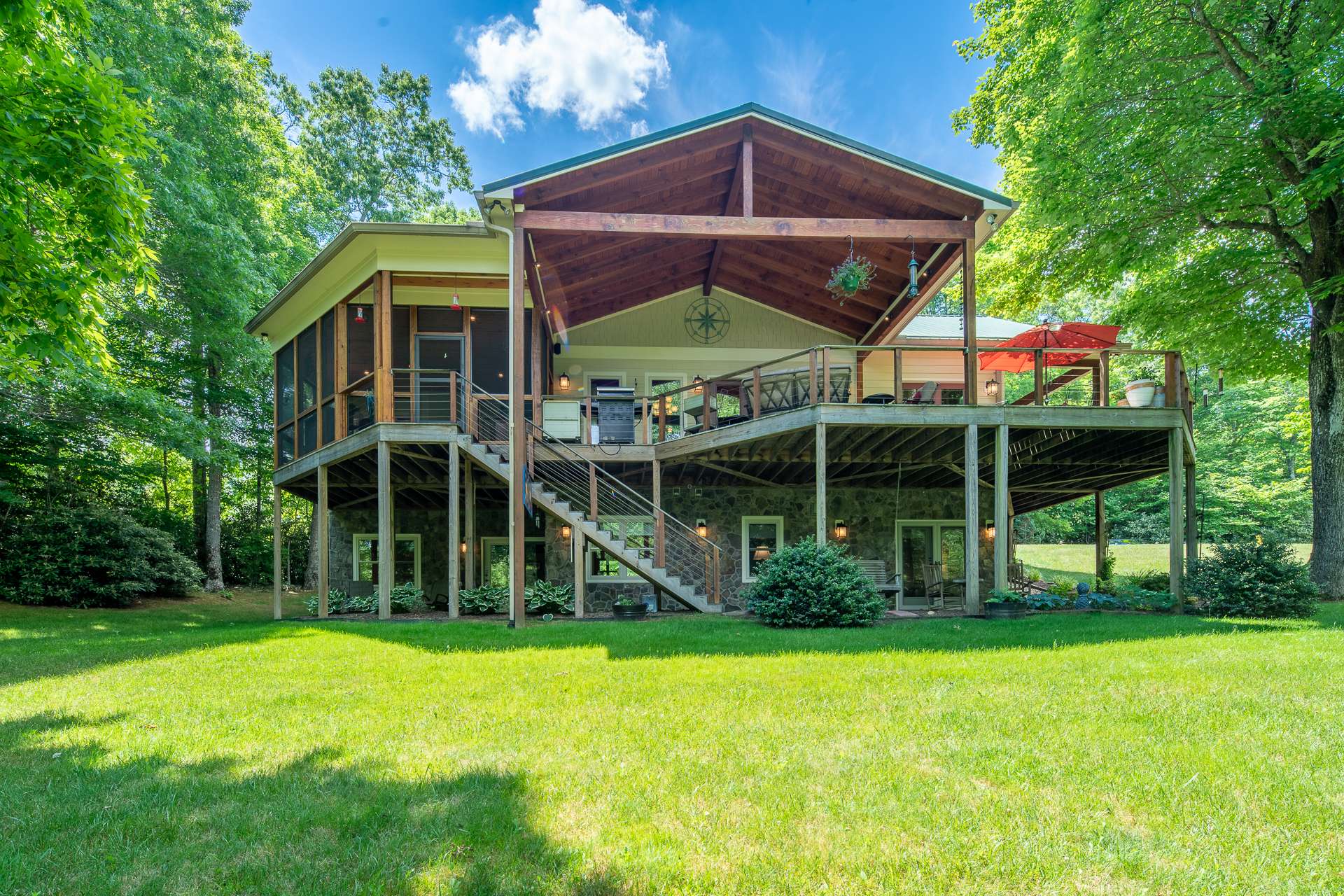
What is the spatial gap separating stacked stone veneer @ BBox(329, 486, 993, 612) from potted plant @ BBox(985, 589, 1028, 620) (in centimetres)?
444

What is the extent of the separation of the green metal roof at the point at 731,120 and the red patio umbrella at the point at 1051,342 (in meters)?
2.50

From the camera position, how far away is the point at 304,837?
2.73m

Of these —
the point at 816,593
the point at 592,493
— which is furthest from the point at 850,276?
the point at 592,493

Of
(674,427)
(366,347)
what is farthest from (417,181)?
(674,427)

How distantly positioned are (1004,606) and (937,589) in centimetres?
400

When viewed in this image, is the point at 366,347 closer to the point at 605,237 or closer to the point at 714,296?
the point at 605,237

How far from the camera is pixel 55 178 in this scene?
5.75 metres

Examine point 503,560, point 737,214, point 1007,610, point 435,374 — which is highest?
point 737,214

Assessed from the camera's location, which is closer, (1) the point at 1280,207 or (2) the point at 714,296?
(1) the point at 1280,207

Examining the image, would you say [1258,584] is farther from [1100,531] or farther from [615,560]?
[615,560]

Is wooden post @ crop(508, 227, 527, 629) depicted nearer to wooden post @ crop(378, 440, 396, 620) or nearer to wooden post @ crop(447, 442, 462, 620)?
wooden post @ crop(447, 442, 462, 620)

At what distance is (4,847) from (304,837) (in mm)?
1101

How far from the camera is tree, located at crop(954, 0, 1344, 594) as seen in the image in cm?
1034

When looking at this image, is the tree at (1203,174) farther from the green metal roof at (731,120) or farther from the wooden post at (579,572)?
the wooden post at (579,572)
